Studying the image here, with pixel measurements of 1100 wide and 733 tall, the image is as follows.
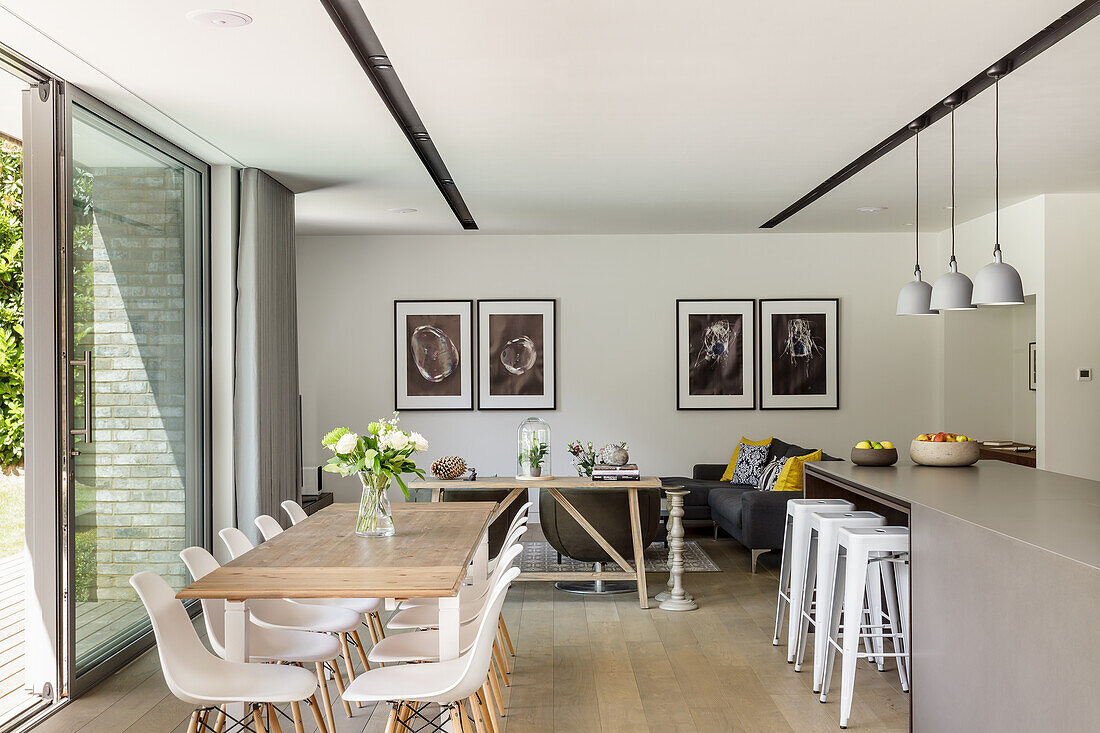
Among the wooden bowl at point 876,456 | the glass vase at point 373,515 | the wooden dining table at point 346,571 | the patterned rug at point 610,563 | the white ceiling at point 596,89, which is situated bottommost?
the patterned rug at point 610,563

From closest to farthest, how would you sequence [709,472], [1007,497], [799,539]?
[1007,497] < [799,539] < [709,472]

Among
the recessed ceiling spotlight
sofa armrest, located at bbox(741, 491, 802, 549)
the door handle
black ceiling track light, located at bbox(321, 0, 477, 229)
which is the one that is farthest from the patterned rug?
the recessed ceiling spotlight

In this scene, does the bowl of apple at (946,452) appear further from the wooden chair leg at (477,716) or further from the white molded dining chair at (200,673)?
the white molded dining chair at (200,673)

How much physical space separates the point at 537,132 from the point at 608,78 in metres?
0.95

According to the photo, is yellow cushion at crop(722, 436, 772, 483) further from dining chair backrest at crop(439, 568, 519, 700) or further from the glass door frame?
dining chair backrest at crop(439, 568, 519, 700)

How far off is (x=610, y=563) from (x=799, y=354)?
121 inches

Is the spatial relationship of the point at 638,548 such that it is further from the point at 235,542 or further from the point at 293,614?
the point at 235,542

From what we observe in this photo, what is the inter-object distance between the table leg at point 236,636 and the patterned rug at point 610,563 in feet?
11.4

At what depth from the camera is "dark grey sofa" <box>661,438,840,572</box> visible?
20.5 feet

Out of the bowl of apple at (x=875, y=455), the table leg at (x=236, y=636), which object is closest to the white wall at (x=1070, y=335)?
the bowl of apple at (x=875, y=455)

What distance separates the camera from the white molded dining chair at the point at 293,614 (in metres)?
3.40

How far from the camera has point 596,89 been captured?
4.04 metres

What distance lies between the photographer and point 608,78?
3885 millimetres

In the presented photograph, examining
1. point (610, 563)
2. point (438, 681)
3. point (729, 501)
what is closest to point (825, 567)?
point (438, 681)
